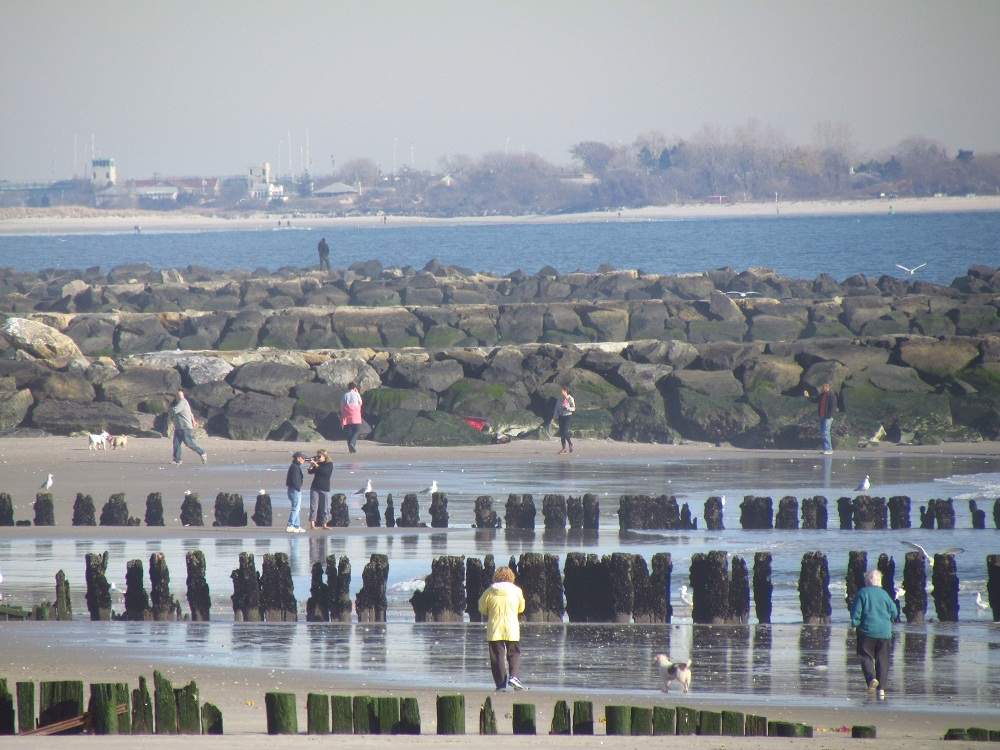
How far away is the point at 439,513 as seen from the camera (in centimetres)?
1956

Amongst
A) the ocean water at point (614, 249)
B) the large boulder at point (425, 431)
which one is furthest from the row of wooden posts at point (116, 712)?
the ocean water at point (614, 249)

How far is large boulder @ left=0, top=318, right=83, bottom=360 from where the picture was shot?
3362 centimetres

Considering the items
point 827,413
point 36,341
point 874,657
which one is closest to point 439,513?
point 874,657

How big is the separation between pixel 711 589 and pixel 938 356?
19.9 m

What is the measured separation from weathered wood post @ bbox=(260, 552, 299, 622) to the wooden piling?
450cm

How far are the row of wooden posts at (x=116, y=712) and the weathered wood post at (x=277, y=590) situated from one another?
4.39 meters

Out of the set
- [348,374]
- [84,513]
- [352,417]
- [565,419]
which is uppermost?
[348,374]

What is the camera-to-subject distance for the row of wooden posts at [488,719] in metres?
9.94

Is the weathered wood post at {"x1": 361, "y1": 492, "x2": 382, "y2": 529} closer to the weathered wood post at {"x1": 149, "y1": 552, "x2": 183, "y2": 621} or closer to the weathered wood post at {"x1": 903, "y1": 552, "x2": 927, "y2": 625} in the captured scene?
the weathered wood post at {"x1": 149, "y1": 552, "x2": 183, "y2": 621}

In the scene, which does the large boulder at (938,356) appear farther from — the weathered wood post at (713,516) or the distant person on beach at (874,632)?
the distant person on beach at (874,632)

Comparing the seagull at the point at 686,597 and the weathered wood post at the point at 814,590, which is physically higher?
the weathered wood post at the point at 814,590

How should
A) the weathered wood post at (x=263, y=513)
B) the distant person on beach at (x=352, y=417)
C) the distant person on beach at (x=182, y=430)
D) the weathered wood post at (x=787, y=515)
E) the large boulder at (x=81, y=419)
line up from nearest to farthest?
the weathered wood post at (x=263, y=513) < the weathered wood post at (x=787, y=515) < the distant person on beach at (x=182, y=430) < the distant person on beach at (x=352, y=417) < the large boulder at (x=81, y=419)

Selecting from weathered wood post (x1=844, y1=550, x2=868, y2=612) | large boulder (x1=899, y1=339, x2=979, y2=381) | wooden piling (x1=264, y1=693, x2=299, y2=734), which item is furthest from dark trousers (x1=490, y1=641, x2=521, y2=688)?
large boulder (x1=899, y1=339, x2=979, y2=381)

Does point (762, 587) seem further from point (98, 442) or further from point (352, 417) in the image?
point (98, 442)
